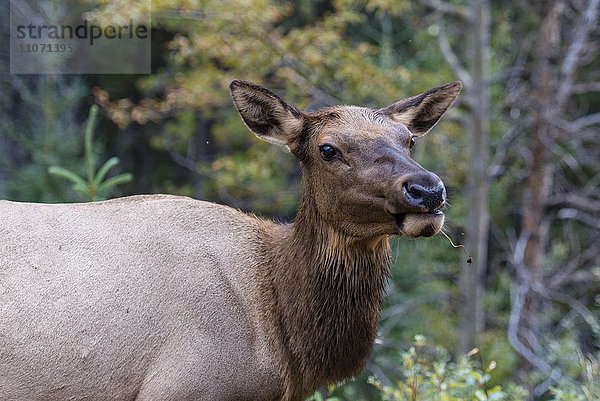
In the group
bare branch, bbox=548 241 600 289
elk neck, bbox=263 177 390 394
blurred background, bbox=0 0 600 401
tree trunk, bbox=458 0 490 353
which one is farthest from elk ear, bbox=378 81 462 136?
bare branch, bbox=548 241 600 289

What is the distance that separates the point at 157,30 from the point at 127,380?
43.6ft

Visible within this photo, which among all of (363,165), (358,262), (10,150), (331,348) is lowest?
(10,150)

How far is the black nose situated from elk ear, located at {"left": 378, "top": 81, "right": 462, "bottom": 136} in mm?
1147

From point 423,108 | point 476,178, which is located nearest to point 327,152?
point 423,108

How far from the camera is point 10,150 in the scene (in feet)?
50.9

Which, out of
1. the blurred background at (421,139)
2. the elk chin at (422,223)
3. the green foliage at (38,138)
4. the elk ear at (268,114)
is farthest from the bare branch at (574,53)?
the elk chin at (422,223)

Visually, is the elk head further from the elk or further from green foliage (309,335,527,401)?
green foliage (309,335,527,401)

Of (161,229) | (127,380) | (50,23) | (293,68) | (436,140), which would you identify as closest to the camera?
(127,380)

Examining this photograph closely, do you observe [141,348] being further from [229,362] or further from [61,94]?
[61,94]

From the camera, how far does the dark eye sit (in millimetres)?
4855

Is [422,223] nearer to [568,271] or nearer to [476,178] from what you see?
[476,178]

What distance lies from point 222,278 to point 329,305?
660 millimetres

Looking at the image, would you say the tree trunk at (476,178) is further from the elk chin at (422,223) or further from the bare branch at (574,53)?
the elk chin at (422,223)

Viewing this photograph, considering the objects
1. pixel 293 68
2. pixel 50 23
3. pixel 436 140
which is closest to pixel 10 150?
pixel 50 23
